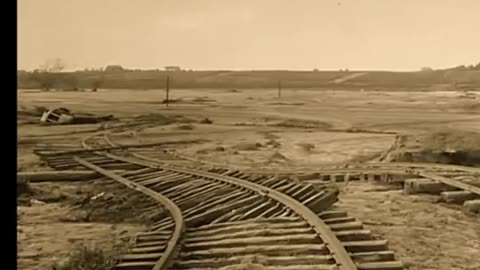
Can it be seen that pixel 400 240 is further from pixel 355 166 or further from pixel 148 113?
pixel 148 113

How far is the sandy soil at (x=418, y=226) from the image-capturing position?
4648 millimetres

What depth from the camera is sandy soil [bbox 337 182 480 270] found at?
4648 millimetres

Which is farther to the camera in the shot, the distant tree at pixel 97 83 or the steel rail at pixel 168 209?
the distant tree at pixel 97 83

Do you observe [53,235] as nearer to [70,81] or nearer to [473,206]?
[70,81]

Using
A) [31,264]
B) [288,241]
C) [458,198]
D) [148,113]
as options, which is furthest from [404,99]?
[31,264]

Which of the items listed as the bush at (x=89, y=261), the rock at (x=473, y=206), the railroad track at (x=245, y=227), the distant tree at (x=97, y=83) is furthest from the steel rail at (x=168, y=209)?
the rock at (x=473, y=206)

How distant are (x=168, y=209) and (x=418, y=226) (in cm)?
230

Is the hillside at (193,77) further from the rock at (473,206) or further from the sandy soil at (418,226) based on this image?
the rock at (473,206)

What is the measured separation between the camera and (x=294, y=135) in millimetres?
11016

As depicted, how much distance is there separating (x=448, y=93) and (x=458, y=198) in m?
7.16

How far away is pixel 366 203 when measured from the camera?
659 cm

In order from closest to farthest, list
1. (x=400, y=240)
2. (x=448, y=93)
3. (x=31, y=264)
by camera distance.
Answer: (x=31, y=264), (x=400, y=240), (x=448, y=93)

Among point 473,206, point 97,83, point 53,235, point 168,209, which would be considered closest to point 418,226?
point 473,206

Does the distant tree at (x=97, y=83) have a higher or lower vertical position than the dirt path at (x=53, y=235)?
higher
